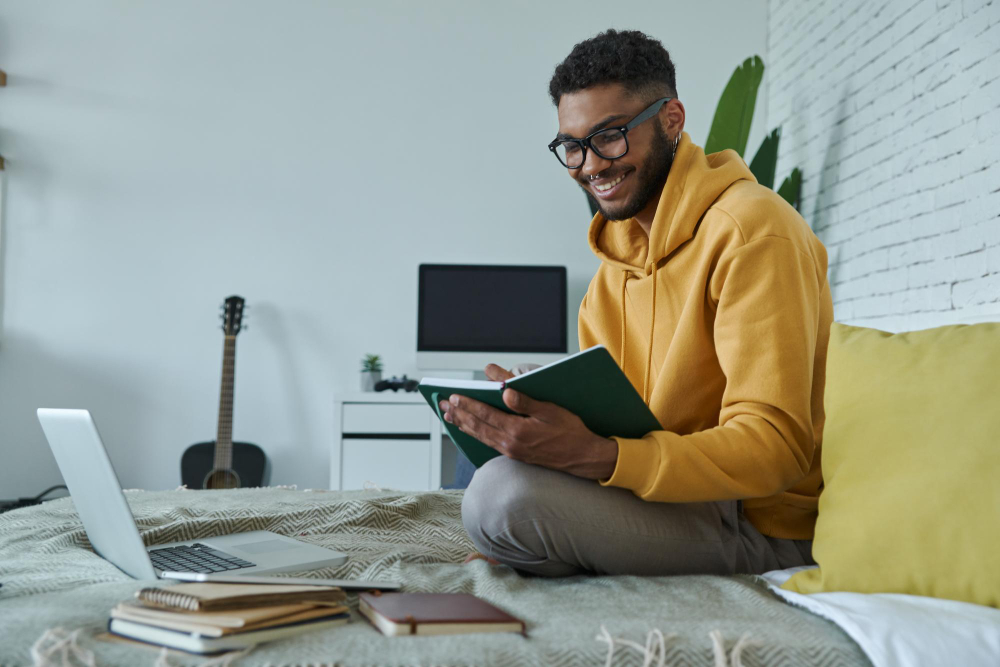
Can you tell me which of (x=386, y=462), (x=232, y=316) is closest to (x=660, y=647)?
(x=386, y=462)

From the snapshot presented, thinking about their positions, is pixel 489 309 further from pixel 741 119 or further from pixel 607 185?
pixel 607 185

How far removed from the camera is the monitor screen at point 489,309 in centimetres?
339

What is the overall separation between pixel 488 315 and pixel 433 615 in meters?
2.62

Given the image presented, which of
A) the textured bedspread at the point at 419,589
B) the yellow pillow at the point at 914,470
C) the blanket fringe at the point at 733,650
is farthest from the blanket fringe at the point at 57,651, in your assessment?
the yellow pillow at the point at 914,470

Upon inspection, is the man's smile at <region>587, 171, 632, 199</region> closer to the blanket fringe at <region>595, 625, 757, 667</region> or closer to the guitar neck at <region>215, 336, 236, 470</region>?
the blanket fringe at <region>595, 625, 757, 667</region>

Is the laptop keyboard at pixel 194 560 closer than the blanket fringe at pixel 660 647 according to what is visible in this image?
No

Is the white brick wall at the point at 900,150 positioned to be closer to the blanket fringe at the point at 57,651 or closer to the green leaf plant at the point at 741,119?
the green leaf plant at the point at 741,119

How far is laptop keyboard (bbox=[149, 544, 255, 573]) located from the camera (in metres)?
1.06

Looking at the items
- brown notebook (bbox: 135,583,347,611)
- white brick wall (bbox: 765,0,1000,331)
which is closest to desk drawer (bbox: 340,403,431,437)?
white brick wall (bbox: 765,0,1000,331)

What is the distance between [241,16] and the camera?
12.0 feet

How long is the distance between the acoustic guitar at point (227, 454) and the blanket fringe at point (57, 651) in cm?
261

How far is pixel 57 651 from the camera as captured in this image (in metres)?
0.73

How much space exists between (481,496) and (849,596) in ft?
1.48

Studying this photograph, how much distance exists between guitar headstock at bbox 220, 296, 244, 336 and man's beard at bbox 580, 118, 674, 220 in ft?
7.44
